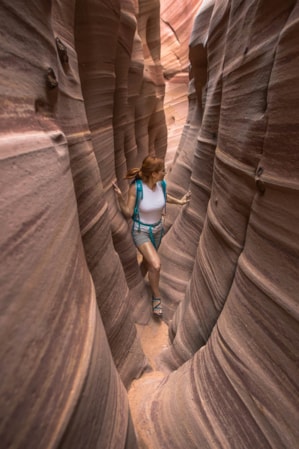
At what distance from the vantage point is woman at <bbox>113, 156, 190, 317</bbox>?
2361 millimetres

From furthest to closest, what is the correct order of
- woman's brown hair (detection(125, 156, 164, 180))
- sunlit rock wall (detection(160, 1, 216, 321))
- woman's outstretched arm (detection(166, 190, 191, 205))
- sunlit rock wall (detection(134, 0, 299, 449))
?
woman's outstretched arm (detection(166, 190, 191, 205)) < sunlit rock wall (detection(160, 1, 216, 321)) < woman's brown hair (detection(125, 156, 164, 180)) < sunlit rock wall (detection(134, 0, 299, 449))

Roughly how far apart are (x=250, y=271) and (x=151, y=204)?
4.56 ft

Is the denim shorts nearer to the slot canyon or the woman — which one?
the woman

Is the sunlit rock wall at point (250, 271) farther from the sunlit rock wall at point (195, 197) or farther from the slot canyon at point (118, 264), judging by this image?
the sunlit rock wall at point (195, 197)

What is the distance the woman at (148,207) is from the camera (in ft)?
7.75

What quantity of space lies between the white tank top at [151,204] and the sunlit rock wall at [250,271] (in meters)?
0.76

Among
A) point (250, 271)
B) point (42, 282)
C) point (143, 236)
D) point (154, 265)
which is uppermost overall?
point (42, 282)

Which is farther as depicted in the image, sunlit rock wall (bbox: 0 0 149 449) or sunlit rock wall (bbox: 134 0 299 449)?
sunlit rock wall (bbox: 134 0 299 449)

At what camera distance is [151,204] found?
245cm

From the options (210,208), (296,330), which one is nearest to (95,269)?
(210,208)

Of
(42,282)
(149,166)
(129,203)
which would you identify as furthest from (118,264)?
(42,282)

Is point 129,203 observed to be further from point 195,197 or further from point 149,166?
point 195,197

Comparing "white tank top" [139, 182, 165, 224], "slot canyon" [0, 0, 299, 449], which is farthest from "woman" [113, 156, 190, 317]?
"slot canyon" [0, 0, 299, 449]

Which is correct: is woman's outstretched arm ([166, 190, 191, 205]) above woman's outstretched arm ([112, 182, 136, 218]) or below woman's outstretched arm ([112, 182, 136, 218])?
below
